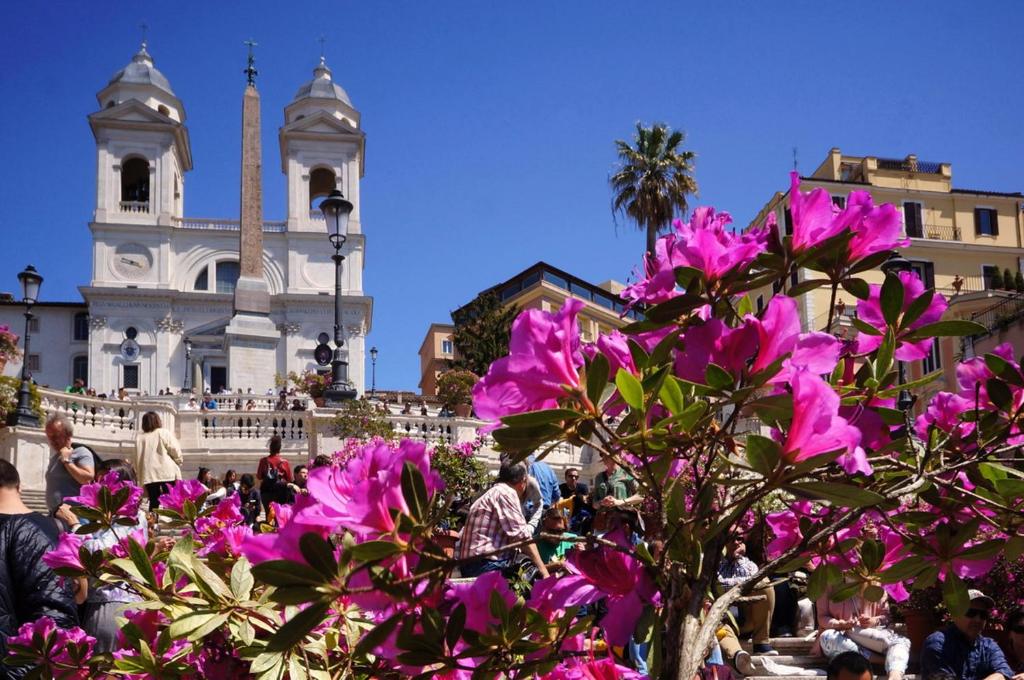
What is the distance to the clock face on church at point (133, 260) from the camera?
57.8 metres

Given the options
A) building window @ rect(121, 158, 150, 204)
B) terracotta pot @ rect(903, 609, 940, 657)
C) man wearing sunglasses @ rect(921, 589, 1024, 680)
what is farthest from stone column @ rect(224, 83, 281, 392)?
man wearing sunglasses @ rect(921, 589, 1024, 680)

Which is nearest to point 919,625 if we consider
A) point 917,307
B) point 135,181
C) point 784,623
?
point 784,623

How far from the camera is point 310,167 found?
6209cm

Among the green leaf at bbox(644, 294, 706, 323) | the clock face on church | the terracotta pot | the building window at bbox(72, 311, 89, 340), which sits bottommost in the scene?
the terracotta pot

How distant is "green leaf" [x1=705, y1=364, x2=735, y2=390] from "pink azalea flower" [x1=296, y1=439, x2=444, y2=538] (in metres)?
0.38

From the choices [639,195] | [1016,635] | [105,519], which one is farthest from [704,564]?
[639,195]

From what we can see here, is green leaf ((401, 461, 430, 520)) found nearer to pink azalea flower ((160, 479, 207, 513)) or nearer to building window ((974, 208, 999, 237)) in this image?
pink azalea flower ((160, 479, 207, 513))

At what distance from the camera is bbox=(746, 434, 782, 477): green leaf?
131cm

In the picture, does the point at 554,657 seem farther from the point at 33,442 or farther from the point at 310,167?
the point at 310,167

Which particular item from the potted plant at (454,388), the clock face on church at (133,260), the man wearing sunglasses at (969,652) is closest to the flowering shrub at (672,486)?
the man wearing sunglasses at (969,652)

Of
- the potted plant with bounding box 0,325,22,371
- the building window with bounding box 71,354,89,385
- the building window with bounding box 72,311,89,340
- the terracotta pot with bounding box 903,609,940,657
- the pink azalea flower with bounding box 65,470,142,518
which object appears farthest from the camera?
the building window with bounding box 72,311,89,340

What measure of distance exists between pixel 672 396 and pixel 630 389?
0.09 m

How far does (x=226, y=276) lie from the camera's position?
59.8 meters

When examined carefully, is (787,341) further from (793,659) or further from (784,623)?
(784,623)
